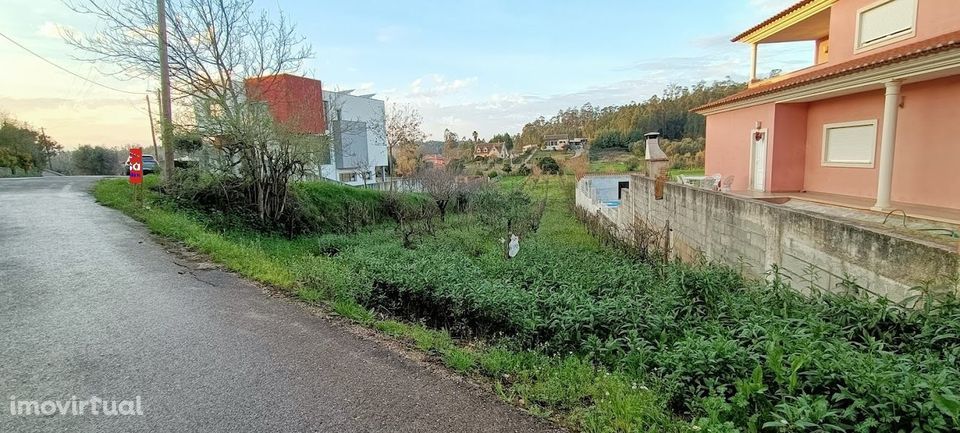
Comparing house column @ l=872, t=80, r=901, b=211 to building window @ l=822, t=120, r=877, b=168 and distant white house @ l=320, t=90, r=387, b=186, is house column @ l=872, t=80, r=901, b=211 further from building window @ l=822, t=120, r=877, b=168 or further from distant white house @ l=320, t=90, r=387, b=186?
distant white house @ l=320, t=90, r=387, b=186

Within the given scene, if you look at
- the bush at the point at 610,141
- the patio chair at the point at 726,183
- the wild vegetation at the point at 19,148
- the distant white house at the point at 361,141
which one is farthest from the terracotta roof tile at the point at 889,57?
the bush at the point at 610,141

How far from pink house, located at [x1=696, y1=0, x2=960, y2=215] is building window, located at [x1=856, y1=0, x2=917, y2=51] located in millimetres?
18

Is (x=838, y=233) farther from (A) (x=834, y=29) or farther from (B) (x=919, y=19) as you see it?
(A) (x=834, y=29)

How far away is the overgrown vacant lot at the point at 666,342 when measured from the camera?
2.29 meters

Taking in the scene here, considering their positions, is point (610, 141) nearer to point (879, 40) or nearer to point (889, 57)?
point (879, 40)

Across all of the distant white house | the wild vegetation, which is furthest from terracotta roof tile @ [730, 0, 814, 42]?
the wild vegetation

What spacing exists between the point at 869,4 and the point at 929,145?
3260 mm

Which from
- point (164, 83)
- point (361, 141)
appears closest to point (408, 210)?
point (164, 83)

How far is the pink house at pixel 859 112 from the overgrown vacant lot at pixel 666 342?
11.7 feet

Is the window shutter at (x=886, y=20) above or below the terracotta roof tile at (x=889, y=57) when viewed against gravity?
above

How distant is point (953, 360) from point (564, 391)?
7.54 feet

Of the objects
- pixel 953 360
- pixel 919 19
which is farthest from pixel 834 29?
pixel 953 360

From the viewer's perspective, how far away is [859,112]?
8117 mm

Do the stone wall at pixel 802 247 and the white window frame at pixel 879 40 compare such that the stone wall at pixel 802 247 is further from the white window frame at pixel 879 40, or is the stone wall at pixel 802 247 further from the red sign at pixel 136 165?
the red sign at pixel 136 165
